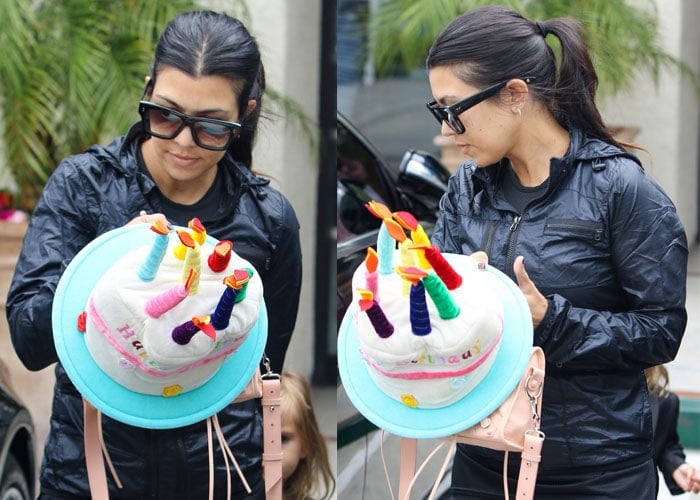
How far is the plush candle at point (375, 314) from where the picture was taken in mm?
1729

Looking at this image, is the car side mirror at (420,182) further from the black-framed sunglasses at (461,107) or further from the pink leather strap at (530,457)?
the pink leather strap at (530,457)

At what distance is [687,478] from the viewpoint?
3.00 metres

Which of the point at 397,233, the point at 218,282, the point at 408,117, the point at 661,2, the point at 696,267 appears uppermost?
the point at 397,233

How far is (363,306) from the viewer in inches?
68.3

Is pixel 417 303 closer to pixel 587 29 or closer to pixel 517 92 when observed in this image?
pixel 517 92

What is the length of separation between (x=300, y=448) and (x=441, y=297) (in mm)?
1572

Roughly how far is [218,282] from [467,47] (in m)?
0.67

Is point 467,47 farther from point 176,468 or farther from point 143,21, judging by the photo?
point 143,21

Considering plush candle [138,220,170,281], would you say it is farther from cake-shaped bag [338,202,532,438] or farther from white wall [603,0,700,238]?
white wall [603,0,700,238]

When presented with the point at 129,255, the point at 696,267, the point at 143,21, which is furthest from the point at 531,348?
the point at 696,267

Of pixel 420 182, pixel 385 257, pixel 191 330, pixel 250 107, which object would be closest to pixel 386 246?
pixel 385 257

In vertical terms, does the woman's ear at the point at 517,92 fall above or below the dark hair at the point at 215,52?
below

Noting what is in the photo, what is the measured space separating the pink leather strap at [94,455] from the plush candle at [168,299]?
0.34 metres

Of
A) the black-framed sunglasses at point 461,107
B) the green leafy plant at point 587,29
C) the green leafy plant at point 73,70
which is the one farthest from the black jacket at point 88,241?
the green leafy plant at point 587,29
